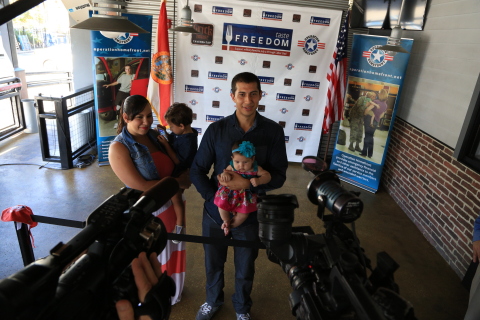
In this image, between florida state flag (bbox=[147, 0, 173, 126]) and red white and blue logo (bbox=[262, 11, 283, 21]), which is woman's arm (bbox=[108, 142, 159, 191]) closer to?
florida state flag (bbox=[147, 0, 173, 126])

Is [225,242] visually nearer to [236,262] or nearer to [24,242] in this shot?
[236,262]

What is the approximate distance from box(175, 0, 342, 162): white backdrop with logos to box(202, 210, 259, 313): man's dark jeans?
3569mm

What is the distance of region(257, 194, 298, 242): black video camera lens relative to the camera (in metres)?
1.11

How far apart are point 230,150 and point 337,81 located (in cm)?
370

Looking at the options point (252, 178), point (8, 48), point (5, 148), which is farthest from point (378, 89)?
point (8, 48)

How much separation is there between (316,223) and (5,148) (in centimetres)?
543

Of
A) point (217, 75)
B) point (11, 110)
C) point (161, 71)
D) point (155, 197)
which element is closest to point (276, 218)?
point (155, 197)

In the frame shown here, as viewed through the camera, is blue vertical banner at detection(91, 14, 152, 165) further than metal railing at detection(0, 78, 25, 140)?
No

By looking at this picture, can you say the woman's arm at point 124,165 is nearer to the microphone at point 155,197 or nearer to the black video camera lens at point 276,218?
the microphone at point 155,197

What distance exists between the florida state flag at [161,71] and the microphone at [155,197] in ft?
12.7

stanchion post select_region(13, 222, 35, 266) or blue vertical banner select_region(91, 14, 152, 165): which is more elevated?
blue vertical banner select_region(91, 14, 152, 165)

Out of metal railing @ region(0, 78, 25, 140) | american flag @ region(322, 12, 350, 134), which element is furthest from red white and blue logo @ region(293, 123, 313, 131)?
metal railing @ region(0, 78, 25, 140)

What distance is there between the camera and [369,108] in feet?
15.6

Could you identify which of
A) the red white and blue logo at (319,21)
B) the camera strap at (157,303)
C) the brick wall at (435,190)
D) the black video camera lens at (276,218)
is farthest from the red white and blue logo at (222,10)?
the camera strap at (157,303)
